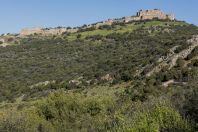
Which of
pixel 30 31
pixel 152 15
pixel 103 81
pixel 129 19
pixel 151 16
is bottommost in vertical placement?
pixel 30 31

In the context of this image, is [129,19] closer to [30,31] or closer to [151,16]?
[151,16]

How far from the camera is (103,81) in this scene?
2928 inches

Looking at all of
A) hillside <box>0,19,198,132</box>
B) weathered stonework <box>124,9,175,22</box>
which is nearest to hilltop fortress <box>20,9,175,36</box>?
weathered stonework <box>124,9,175,22</box>

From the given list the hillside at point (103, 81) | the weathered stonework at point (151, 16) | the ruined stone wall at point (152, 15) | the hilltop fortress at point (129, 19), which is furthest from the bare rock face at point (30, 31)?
the ruined stone wall at point (152, 15)

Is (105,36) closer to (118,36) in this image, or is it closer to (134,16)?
(118,36)

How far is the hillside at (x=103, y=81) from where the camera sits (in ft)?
106

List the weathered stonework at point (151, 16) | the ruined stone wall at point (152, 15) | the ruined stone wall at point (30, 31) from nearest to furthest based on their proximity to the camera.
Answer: the ruined stone wall at point (152, 15) < the weathered stonework at point (151, 16) < the ruined stone wall at point (30, 31)

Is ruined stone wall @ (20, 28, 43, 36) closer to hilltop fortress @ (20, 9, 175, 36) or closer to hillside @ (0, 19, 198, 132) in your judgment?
hilltop fortress @ (20, 9, 175, 36)

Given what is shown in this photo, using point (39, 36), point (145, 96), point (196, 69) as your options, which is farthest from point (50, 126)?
point (39, 36)

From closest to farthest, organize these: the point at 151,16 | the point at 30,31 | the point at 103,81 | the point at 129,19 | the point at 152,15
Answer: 1. the point at 103,81
2. the point at 151,16
3. the point at 152,15
4. the point at 129,19
5. the point at 30,31

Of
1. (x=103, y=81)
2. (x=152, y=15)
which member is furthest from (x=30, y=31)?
(x=103, y=81)

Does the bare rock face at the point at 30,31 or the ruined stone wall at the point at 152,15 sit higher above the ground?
the ruined stone wall at the point at 152,15

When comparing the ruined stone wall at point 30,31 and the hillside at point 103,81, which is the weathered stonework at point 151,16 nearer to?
the hillside at point 103,81

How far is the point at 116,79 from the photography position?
6988 centimetres
